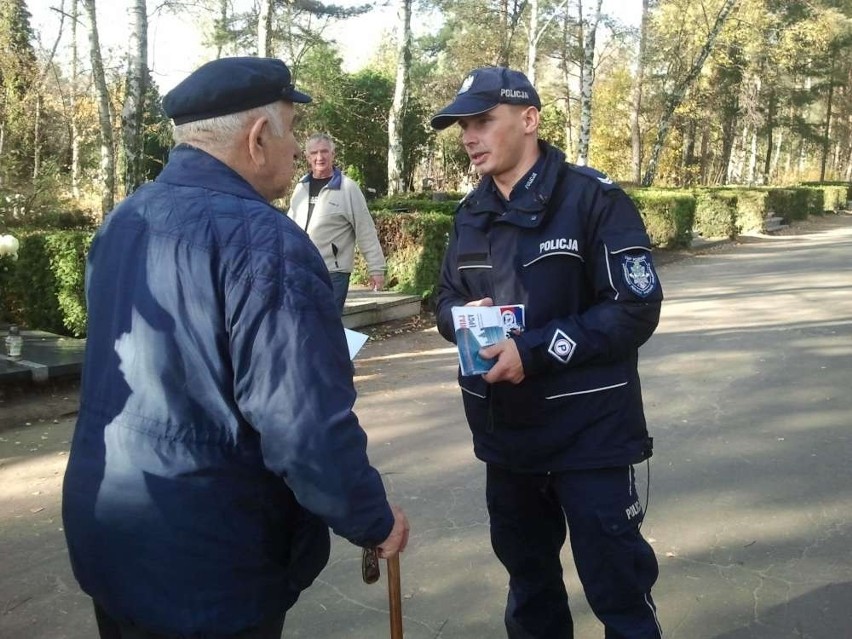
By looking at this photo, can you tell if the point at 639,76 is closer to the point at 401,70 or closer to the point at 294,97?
the point at 401,70

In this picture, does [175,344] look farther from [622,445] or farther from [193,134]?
[622,445]

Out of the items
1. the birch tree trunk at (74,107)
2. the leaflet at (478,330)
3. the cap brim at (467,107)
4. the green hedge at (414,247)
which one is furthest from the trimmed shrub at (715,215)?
the leaflet at (478,330)

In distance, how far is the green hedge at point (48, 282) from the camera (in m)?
7.98

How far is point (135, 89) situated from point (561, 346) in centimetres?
1012

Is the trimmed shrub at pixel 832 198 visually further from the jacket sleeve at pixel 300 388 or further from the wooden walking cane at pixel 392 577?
the jacket sleeve at pixel 300 388

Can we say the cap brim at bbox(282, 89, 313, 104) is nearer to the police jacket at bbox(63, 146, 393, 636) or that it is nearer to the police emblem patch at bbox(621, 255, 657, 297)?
the police jacket at bbox(63, 146, 393, 636)

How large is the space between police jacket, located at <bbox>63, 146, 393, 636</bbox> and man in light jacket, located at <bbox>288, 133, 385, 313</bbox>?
5.06 meters

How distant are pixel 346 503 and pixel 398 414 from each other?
4.62m

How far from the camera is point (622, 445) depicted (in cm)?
238

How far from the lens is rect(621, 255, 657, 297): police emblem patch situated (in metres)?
2.33

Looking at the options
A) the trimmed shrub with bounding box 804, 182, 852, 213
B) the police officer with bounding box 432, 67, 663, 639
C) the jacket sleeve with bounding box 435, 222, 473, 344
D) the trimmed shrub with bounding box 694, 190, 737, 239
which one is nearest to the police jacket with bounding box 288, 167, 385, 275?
the jacket sleeve with bounding box 435, 222, 473, 344

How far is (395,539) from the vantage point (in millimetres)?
Answer: 1750

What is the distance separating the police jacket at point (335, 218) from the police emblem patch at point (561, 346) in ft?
15.0

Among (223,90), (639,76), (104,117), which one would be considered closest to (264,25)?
(104,117)
